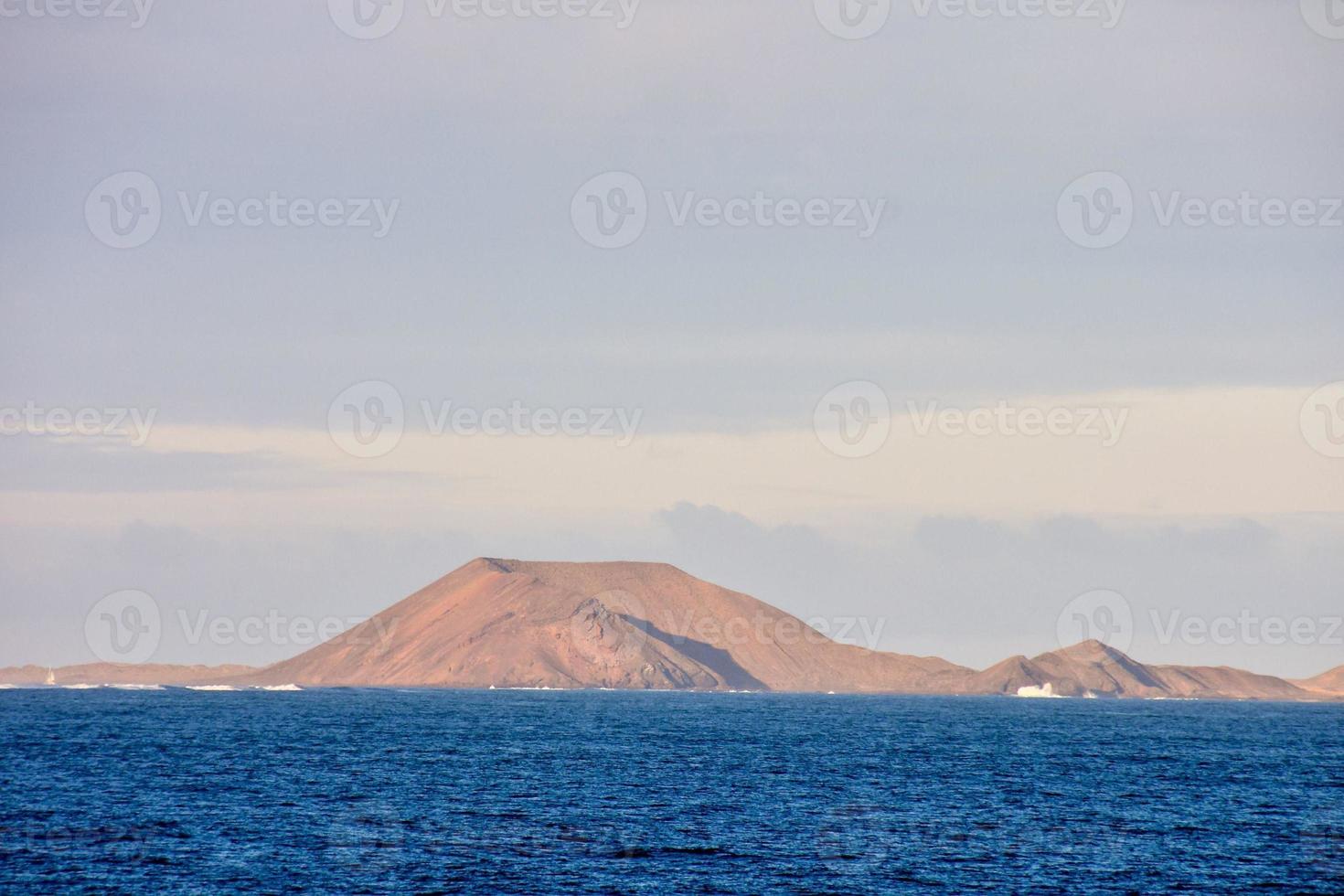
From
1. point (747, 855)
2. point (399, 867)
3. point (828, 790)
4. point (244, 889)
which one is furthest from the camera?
point (828, 790)

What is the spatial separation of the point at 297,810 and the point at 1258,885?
49.3 metres

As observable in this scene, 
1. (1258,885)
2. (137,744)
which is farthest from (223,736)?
(1258,885)

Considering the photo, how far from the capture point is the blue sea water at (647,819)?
61.1 metres

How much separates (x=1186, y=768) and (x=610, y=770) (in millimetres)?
52091

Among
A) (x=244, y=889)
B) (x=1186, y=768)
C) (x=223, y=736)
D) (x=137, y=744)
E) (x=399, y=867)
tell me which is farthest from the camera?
(x=223, y=736)

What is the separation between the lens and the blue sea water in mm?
61125

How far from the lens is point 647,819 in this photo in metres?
78.5

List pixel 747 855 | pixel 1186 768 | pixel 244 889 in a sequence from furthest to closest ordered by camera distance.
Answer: pixel 1186 768 < pixel 747 855 < pixel 244 889

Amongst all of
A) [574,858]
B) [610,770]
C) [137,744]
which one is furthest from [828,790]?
[137,744]

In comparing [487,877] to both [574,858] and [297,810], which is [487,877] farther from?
[297,810]

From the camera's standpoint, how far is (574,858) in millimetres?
65062

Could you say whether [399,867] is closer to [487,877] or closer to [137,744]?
[487,877]

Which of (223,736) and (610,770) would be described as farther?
(223,736)

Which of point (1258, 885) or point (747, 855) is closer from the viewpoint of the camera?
point (1258, 885)
